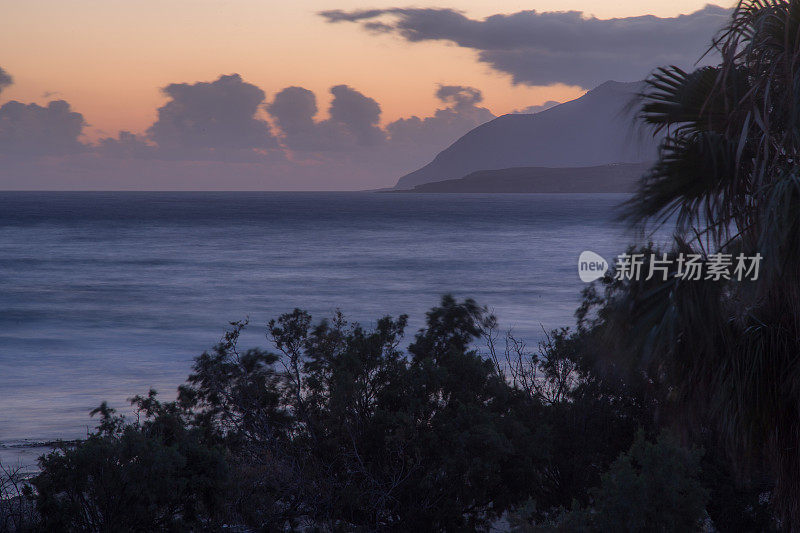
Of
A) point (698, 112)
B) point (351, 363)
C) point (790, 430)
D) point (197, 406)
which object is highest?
point (698, 112)

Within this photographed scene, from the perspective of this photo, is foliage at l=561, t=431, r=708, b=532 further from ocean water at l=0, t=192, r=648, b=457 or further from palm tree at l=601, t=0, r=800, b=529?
ocean water at l=0, t=192, r=648, b=457

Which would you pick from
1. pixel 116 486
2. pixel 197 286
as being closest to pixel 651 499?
pixel 116 486

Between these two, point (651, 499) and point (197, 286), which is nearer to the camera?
point (651, 499)

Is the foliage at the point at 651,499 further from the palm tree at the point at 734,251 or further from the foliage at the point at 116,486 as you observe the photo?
the foliage at the point at 116,486

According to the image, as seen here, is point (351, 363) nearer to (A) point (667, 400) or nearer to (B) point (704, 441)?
(B) point (704, 441)

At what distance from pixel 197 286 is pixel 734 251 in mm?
55691

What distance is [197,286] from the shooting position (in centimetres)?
5812

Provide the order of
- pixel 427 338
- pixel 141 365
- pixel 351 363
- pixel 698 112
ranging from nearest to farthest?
pixel 698 112, pixel 351 363, pixel 427 338, pixel 141 365

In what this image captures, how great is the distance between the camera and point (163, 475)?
9289mm

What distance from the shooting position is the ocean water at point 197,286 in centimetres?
2872

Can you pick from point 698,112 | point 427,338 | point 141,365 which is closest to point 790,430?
point 698,112

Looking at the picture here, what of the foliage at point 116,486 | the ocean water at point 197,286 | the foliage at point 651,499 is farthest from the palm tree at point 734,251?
the foliage at point 116,486

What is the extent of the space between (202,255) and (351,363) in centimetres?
6981

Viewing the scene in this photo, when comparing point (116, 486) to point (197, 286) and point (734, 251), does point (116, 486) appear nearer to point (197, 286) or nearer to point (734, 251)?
point (734, 251)
